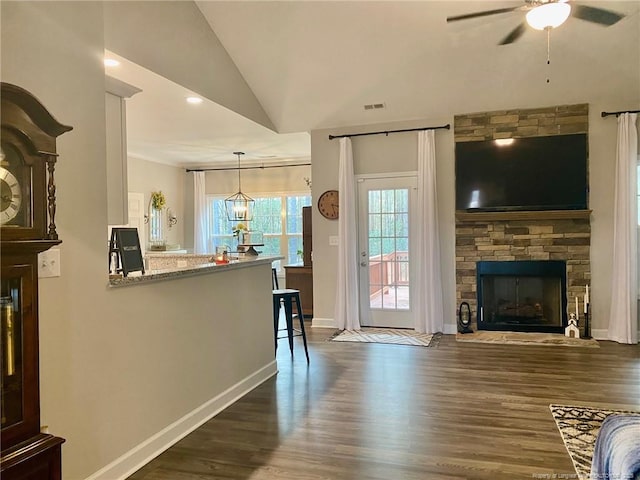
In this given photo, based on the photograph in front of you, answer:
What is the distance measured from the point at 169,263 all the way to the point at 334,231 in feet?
7.04

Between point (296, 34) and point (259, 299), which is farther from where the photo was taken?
point (296, 34)

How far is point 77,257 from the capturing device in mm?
2346

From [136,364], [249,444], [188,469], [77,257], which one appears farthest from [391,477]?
[77,257]

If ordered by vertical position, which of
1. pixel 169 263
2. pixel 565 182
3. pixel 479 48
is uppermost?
pixel 479 48

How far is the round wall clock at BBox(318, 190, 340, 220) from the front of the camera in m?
6.39

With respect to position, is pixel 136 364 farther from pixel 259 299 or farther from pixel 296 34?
pixel 296 34

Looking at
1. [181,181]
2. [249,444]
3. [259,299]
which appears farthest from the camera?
[181,181]

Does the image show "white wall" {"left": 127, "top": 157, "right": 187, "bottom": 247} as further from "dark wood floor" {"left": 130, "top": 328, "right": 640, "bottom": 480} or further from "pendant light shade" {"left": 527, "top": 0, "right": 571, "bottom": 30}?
"pendant light shade" {"left": 527, "top": 0, "right": 571, "bottom": 30}

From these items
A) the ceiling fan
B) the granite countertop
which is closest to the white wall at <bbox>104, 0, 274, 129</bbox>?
the granite countertop

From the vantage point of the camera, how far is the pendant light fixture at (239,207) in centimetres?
895

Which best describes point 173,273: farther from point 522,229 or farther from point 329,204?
point 522,229

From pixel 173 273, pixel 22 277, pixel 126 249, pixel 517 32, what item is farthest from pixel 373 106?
pixel 22 277

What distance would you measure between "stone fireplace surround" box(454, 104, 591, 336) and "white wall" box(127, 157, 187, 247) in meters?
5.29

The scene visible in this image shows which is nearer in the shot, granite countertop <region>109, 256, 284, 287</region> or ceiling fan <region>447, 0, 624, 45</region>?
granite countertop <region>109, 256, 284, 287</region>
